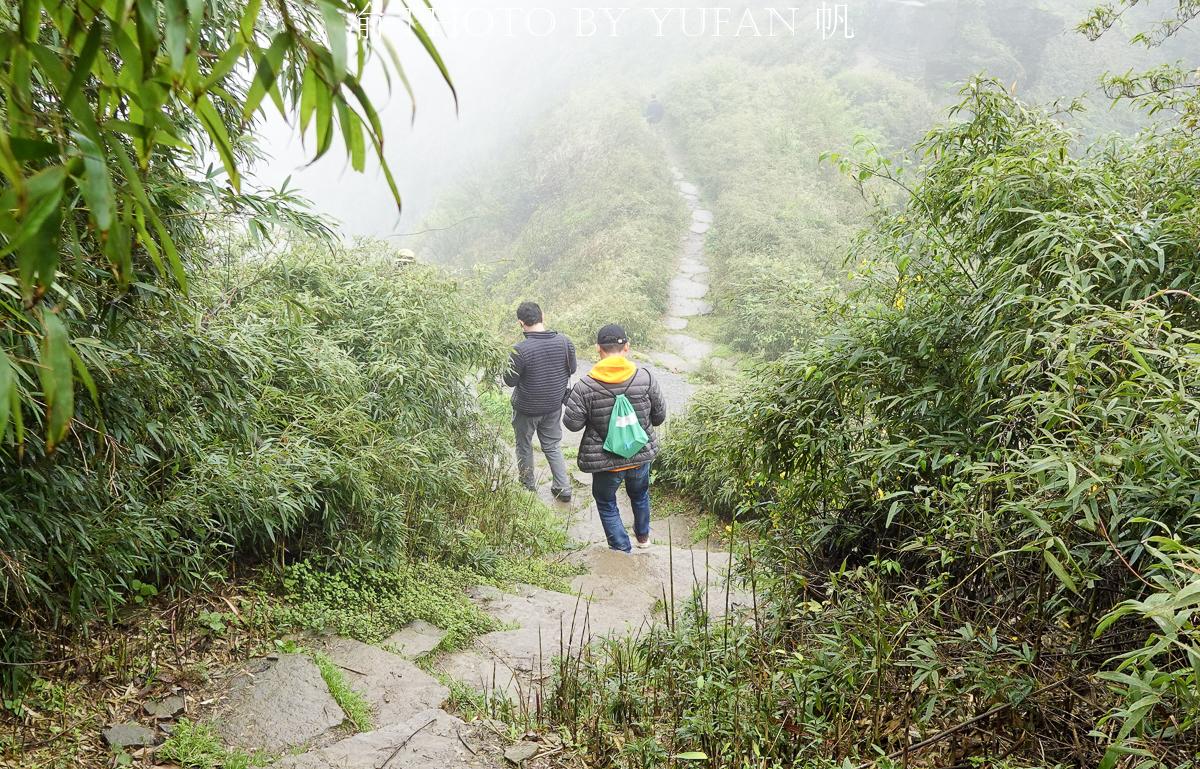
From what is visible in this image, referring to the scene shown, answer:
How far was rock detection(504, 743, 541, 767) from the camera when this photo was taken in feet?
8.69

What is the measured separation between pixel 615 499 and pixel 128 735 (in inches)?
142

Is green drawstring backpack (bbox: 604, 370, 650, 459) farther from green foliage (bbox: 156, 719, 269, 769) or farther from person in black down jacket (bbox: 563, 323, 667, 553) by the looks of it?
green foliage (bbox: 156, 719, 269, 769)

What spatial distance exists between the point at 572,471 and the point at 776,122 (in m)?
18.2

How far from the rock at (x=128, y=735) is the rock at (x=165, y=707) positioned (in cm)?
13

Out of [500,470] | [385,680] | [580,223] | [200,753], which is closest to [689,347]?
[580,223]

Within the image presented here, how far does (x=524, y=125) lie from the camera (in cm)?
3123

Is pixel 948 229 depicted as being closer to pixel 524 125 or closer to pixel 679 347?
pixel 679 347

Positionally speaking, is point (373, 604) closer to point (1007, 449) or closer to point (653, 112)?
point (1007, 449)

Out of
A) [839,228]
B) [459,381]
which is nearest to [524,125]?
[839,228]

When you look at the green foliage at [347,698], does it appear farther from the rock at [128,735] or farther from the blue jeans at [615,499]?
the blue jeans at [615,499]

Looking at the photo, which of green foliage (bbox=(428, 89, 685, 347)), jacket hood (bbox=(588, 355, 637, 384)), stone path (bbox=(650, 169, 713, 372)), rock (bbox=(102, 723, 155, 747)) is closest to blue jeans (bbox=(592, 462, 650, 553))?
jacket hood (bbox=(588, 355, 637, 384))

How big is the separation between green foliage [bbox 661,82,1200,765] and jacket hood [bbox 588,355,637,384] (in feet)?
5.71

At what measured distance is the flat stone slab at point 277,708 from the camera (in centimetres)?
289

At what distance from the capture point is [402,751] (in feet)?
8.72
